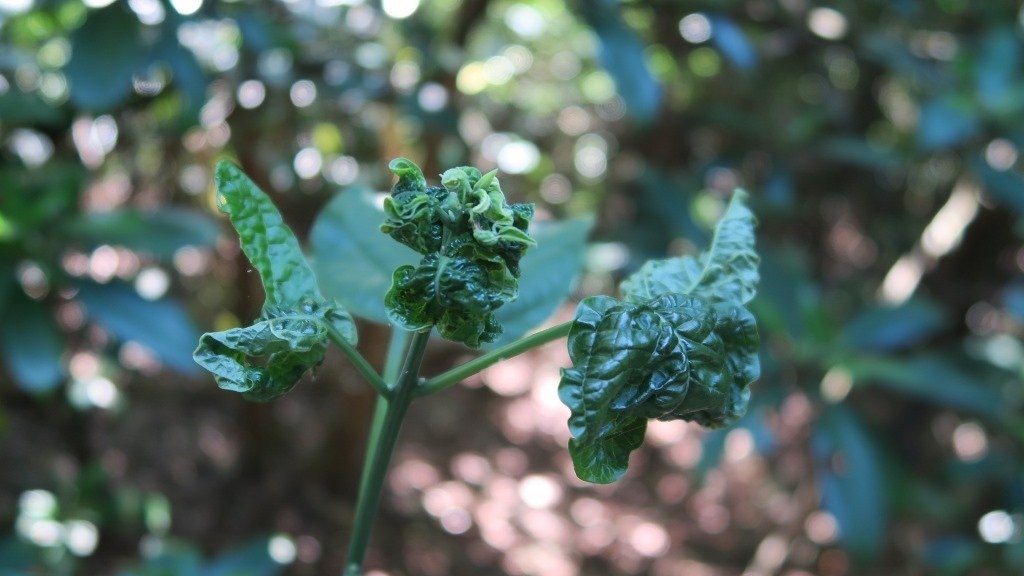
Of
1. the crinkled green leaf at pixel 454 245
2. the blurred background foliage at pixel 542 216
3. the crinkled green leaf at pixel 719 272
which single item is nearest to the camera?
the crinkled green leaf at pixel 454 245

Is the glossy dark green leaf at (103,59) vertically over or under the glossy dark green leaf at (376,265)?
over

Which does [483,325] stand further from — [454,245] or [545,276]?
[545,276]

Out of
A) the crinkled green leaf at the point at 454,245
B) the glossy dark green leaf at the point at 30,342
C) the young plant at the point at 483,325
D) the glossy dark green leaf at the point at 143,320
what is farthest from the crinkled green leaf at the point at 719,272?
the glossy dark green leaf at the point at 30,342

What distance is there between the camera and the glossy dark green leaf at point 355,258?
76 cm

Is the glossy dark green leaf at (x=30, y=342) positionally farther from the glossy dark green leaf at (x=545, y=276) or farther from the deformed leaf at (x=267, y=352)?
the deformed leaf at (x=267, y=352)

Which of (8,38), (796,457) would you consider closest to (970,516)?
(796,457)

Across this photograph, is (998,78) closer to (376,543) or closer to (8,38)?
(376,543)

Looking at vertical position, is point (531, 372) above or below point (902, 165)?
below

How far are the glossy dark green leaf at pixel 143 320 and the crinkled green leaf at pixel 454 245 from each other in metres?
0.94

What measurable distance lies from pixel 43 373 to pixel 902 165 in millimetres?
1849

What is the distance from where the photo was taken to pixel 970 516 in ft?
7.32

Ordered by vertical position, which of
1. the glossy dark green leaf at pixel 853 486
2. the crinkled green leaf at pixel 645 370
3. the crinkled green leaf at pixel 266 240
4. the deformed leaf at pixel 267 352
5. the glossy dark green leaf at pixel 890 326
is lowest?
the glossy dark green leaf at pixel 853 486

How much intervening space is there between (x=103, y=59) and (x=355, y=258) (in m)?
0.84

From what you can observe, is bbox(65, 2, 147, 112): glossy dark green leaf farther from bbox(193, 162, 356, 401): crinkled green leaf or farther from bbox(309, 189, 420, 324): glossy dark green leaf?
bbox(193, 162, 356, 401): crinkled green leaf
